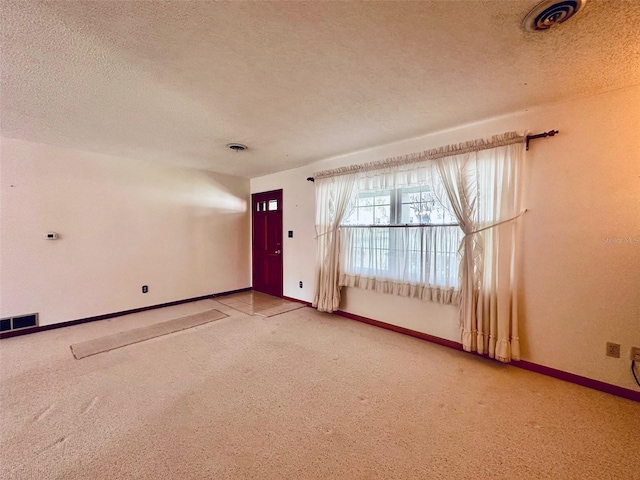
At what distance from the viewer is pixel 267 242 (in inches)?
202

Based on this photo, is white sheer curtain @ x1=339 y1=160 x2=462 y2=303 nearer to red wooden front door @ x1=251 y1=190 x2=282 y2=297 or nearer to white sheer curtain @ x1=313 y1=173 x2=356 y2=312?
white sheer curtain @ x1=313 y1=173 x2=356 y2=312

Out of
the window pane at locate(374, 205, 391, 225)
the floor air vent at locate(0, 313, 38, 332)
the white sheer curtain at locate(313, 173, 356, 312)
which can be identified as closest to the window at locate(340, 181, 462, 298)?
the window pane at locate(374, 205, 391, 225)

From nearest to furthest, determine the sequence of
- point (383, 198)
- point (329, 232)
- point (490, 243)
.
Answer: point (490, 243)
point (383, 198)
point (329, 232)

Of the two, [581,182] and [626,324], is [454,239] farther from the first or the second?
[626,324]

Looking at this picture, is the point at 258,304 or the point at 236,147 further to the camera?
the point at 258,304

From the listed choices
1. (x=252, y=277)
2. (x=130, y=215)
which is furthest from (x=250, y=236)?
(x=130, y=215)

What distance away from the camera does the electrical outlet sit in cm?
204

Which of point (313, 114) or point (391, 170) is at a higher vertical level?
point (313, 114)

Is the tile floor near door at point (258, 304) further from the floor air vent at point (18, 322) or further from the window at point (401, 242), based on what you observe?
the floor air vent at point (18, 322)

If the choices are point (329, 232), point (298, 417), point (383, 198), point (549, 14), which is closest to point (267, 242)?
point (329, 232)

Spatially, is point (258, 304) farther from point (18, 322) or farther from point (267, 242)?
point (18, 322)

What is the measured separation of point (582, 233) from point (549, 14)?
1.76m

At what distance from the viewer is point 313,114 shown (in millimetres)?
2428

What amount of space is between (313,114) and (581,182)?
2416 mm
